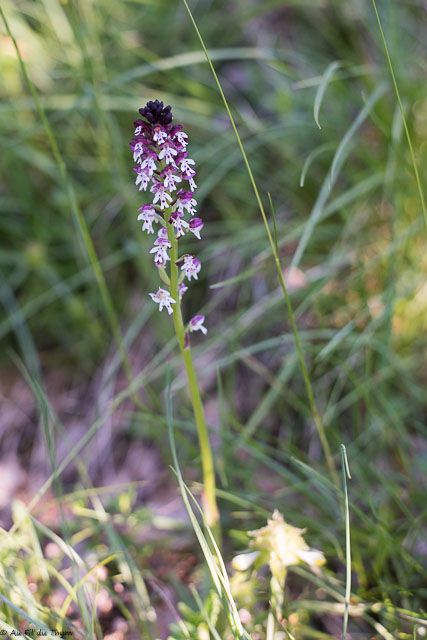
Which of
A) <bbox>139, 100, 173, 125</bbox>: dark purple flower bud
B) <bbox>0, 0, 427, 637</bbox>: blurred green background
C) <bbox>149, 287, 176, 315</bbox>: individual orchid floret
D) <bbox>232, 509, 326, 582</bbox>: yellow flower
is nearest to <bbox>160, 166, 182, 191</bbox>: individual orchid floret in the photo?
<bbox>139, 100, 173, 125</bbox>: dark purple flower bud

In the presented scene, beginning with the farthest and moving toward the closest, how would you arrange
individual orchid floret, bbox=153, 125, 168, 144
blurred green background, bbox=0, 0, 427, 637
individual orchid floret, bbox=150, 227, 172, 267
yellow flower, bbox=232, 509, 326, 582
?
blurred green background, bbox=0, 0, 427, 637
yellow flower, bbox=232, 509, 326, 582
individual orchid floret, bbox=150, 227, 172, 267
individual orchid floret, bbox=153, 125, 168, 144

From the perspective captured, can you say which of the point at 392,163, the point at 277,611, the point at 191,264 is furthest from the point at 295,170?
the point at 277,611

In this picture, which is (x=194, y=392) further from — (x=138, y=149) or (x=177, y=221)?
(x=138, y=149)

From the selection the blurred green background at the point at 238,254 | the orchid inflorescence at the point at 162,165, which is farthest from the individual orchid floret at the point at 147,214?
the blurred green background at the point at 238,254

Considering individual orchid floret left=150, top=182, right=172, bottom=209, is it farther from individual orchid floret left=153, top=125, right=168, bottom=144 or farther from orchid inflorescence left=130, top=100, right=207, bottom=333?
individual orchid floret left=153, top=125, right=168, bottom=144

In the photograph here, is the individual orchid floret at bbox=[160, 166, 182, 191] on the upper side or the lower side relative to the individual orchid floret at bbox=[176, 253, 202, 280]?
upper

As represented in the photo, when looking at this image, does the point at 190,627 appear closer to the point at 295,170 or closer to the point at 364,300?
the point at 364,300

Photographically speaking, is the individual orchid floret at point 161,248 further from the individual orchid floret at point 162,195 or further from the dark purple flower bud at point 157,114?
the dark purple flower bud at point 157,114

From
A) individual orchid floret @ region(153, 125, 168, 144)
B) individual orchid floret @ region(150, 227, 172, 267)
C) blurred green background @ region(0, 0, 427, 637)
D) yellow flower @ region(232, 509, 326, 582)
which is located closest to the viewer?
individual orchid floret @ region(153, 125, 168, 144)
